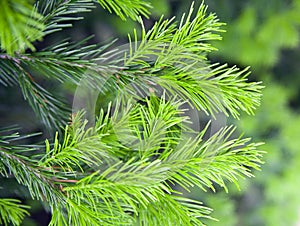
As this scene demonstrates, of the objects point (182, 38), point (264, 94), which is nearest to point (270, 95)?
point (264, 94)

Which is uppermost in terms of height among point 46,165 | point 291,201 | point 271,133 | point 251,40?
point 251,40

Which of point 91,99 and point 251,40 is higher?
point 251,40

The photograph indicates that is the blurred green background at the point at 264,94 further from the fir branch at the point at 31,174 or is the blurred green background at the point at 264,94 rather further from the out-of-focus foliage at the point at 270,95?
the fir branch at the point at 31,174

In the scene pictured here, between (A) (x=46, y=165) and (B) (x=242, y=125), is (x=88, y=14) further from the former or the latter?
(A) (x=46, y=165)

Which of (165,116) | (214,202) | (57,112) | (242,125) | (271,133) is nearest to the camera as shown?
(165,116)

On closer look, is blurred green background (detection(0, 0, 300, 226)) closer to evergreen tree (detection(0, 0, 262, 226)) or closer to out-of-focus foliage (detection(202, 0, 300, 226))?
out-of-focus foliage (detection(202, 0, 300, 226))

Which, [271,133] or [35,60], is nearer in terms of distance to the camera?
[35,60]

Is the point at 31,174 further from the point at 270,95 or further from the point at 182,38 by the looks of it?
the point at 270,95

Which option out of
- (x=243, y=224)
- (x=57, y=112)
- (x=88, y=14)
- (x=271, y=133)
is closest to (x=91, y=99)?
(x=57, y=112)
